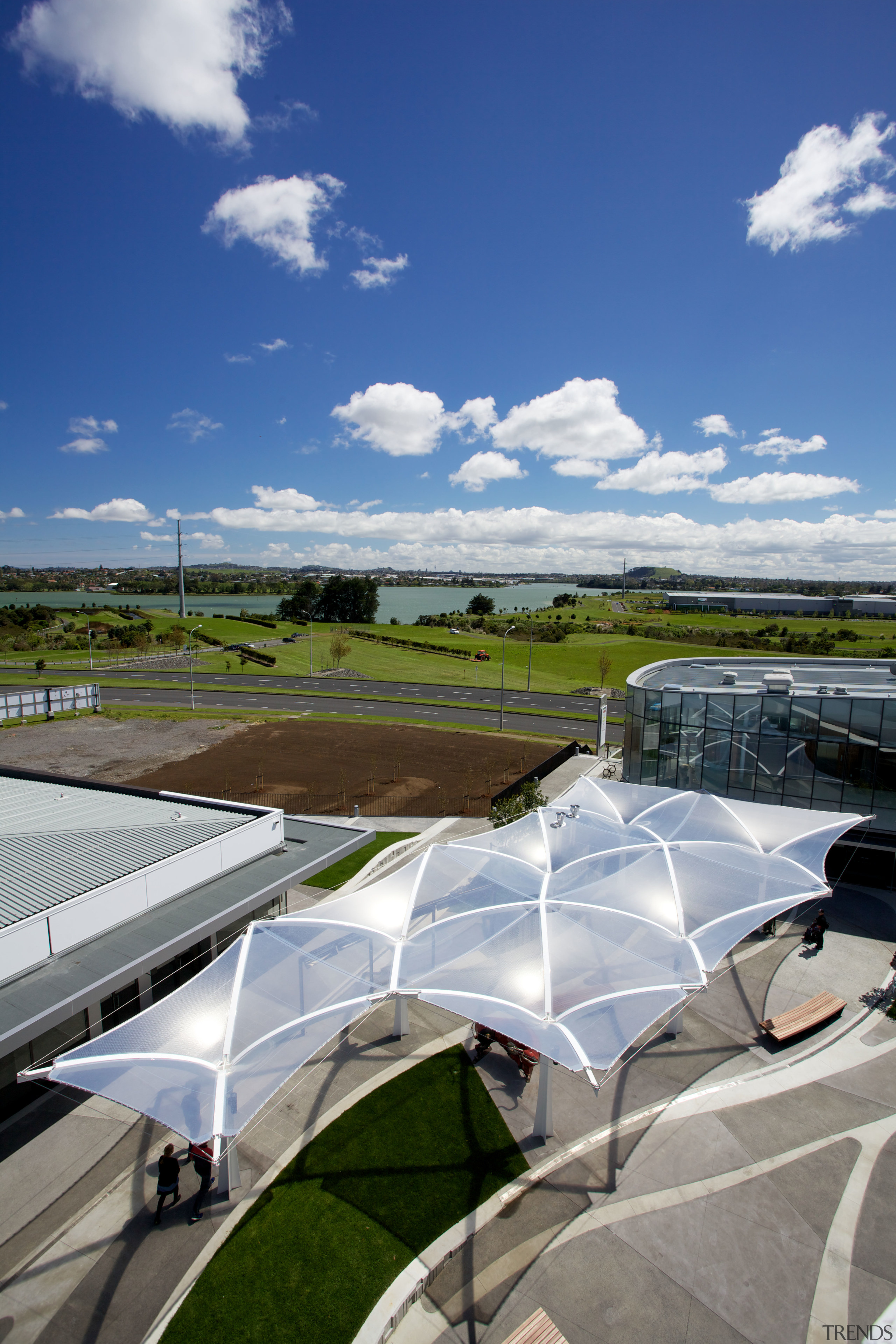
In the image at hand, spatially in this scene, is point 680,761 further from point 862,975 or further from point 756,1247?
point 756,1247

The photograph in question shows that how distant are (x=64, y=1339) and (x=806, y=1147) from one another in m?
12.3

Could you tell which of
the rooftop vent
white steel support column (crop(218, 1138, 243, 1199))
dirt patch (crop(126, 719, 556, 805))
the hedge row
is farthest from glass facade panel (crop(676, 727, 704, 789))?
the hedge row

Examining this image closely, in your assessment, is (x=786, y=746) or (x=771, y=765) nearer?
(x=786, y=746)

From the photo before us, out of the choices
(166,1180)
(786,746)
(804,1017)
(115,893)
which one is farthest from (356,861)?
(786,746)

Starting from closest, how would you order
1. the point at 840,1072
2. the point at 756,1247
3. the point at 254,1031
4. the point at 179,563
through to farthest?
1. the point at 756,1247
2. the point at 254,1031
3. the point at 840,1072
4. the point at 179,563

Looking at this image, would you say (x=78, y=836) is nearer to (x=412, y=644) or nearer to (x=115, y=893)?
(x=115, y=893)

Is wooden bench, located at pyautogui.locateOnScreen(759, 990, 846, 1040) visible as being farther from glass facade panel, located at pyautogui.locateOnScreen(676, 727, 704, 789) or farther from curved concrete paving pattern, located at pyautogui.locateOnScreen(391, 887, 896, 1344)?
glass facade panel, located at pyautogui.locateOnScreen(676, 727, 704, 789)

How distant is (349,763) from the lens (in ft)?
131

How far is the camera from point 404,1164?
11188 millimetres

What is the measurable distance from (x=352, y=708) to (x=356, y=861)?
32727 millimetres

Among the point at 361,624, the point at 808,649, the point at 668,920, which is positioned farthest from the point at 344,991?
the point at 361,624

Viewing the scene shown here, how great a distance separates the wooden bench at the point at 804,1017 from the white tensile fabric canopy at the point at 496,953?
284 centimetres

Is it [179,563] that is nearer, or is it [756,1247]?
[756,1247]

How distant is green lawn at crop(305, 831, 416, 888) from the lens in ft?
75.4
